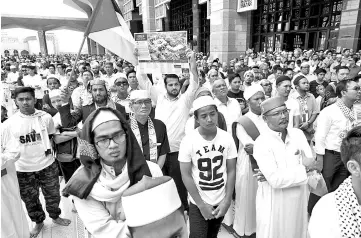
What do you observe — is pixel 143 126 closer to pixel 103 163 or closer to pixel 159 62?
pixel 103 163

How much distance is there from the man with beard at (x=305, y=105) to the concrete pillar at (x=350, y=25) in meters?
8.06

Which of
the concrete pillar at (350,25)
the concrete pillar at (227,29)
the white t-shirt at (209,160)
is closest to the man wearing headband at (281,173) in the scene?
the white t-shirt at (209,160)

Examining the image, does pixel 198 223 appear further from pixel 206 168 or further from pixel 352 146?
pixel 352 146

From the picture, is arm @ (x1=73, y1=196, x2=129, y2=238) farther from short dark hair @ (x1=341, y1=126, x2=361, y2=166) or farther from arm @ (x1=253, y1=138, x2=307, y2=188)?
arm @ (x1=253, y1=138, x2=307, y2=188)

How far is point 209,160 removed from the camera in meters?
2.41

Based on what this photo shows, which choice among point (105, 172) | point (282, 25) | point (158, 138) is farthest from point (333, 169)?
point (282, 25)

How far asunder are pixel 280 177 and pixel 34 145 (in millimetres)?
2806

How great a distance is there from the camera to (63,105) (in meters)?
3.29

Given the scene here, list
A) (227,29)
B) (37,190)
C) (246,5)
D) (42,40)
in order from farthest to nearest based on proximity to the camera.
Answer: (42,40) < (227,29) < (246,5) < (37,190)

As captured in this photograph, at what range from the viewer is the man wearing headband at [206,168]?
7.87 ft

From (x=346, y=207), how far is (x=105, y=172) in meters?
1.31

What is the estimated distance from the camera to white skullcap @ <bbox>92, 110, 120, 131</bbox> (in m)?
1.49

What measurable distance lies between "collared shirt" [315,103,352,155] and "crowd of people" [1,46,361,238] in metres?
0.01

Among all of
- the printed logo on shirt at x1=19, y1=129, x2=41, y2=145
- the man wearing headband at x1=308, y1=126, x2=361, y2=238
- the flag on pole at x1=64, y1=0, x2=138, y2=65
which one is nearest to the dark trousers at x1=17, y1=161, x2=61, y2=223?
the printed logo on shirt at x1=19, y1=129, x2=41, y2=145
